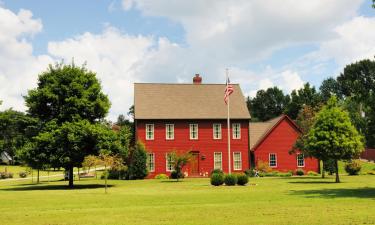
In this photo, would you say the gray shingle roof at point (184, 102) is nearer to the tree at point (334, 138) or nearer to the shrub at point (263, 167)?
the shrub at point (263, 167)

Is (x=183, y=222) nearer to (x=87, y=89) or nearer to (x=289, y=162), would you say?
(x=87, y=89)

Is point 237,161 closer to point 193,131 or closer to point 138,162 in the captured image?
point 193,131

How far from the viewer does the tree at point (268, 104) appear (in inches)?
4454

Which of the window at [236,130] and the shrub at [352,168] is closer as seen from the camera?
the shrub at [352,168]

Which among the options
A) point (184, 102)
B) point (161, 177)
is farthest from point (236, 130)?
point (161, 177)

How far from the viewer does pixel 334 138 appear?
39.4 m

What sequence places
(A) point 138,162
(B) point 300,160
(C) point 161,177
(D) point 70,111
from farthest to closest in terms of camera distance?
(B) point 300,160
(C) point 161,177
(A) point 138,162
(D) point 70,111

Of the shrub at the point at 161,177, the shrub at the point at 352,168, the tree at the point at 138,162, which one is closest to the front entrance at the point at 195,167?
the shrub at the point at 161,177

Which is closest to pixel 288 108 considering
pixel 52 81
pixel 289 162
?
pixel 289 162

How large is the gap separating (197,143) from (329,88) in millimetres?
67666

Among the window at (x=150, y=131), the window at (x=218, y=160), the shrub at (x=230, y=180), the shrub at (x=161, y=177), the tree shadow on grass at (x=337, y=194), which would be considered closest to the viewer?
the tree shadow on grass at (x=337, y=194)

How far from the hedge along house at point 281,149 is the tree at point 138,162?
12977 millimetres

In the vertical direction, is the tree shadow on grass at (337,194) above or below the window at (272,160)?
below

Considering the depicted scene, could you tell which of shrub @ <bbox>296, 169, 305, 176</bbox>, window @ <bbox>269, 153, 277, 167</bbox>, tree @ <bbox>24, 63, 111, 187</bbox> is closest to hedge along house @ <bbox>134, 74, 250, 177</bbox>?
window @ <bbox>269, 153, 277, 167</bbox>
